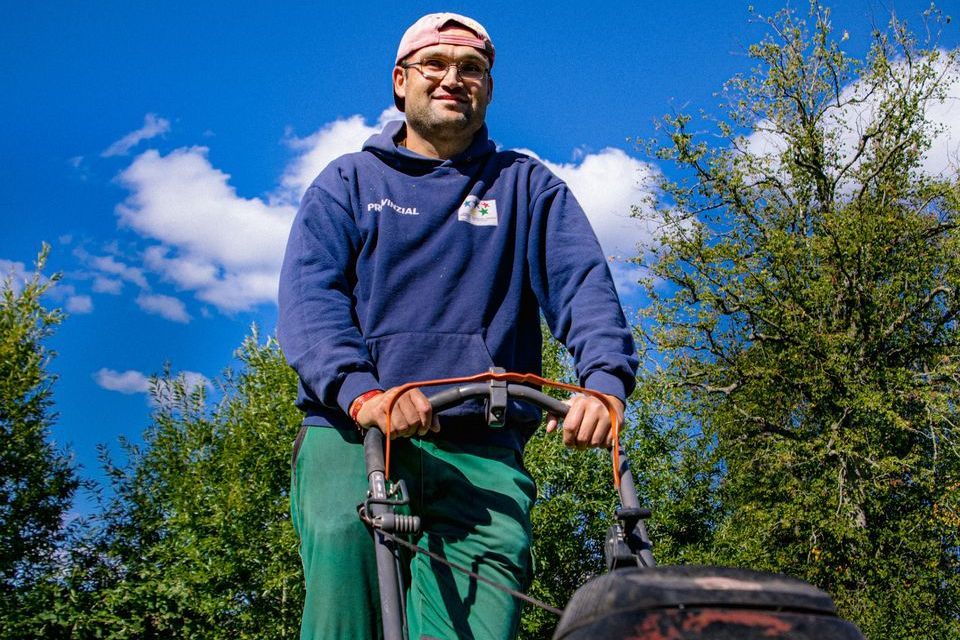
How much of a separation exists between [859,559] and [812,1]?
47.2 ft

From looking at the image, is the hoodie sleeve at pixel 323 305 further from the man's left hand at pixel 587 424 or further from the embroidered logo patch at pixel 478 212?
the man's left hand at pixel 587 424

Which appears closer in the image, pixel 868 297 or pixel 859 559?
pixel 859 559

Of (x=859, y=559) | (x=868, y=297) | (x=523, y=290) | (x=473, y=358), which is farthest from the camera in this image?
(x=868, y=297)

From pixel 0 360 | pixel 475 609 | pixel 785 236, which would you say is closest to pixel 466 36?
pixel 475 609

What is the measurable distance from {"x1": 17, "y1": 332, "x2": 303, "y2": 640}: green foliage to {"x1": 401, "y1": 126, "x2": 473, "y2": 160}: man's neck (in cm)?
2447

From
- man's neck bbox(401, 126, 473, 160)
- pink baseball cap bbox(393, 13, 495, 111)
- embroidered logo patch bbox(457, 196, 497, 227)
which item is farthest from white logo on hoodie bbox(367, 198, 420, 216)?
pink baseball cap bbox(393, 13, 495, 111)

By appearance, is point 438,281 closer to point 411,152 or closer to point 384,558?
point 411,152

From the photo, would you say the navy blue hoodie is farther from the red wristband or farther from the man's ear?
the man's ear

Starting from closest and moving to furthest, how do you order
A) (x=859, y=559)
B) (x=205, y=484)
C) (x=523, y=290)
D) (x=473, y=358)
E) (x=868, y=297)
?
1. (x=473, y=358)
2. (x=523, y=290)
3. (x=859, y=559)
4. (x=868, y=297)
5. (x=205, y=484)

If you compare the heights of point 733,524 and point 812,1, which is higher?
point 812,1

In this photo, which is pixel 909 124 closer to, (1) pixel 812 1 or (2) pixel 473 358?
(1) pixel 812 1

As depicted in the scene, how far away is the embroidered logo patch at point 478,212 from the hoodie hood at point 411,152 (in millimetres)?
179

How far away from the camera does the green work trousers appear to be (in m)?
2.56

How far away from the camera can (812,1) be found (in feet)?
87.7
